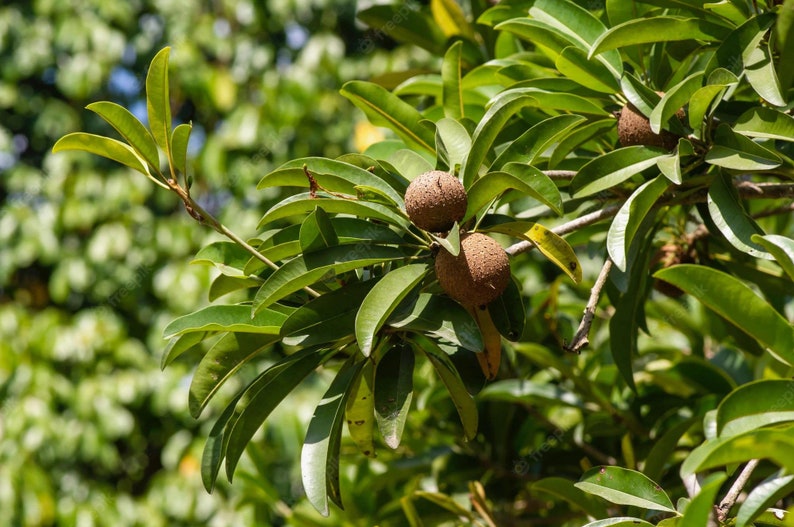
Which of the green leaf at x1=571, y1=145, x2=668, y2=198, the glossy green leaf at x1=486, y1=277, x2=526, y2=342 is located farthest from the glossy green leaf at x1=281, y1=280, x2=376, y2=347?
the green leaf at x1=571, y1=145, x2=668, y2=198

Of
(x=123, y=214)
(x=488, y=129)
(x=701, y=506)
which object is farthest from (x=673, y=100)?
(x=123, y=214)

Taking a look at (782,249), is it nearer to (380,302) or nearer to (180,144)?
(380,302)

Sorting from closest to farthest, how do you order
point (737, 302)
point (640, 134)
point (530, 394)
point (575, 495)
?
point (737, 302) → point (640, 134) → point (575, 495) → point (530, 394)

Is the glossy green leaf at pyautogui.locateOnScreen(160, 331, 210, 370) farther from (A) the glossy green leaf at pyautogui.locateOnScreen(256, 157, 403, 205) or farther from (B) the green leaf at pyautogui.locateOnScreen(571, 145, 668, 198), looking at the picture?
(B) the green leaf at pyautogui.locateOnScreen(571, 145, 668, 198)

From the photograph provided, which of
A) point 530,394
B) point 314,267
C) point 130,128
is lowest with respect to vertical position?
point 530,394

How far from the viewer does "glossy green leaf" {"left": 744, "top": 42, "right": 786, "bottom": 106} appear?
854 millimetres

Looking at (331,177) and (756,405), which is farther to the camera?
(331,177)

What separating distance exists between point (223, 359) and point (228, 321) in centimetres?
5

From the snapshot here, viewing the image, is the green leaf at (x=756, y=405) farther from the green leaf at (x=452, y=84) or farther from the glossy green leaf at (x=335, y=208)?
the green leaf at (x=452, y=84)

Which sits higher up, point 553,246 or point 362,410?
point 553,246

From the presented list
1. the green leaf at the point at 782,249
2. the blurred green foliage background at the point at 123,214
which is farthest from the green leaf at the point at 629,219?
the blurred green foliage background at the point at 123,214

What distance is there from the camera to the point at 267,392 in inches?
35.9

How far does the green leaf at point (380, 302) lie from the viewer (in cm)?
81

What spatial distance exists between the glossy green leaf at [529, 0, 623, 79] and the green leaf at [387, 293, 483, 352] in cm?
38
